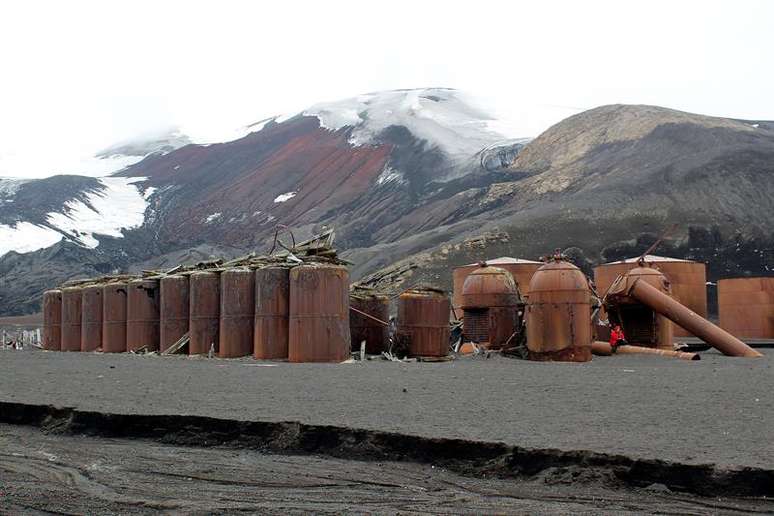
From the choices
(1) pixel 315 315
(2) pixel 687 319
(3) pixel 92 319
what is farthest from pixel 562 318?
(3) pixel 92 319

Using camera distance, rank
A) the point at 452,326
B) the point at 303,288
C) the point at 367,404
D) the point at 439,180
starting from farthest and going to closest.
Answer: the point at 439,180
the point at 452,326
the point at 303,288
the point at 367,404

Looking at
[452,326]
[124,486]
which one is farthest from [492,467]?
[452,326]

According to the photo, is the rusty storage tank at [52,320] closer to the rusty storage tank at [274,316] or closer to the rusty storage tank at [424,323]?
the rusty storage tank at [274,316]

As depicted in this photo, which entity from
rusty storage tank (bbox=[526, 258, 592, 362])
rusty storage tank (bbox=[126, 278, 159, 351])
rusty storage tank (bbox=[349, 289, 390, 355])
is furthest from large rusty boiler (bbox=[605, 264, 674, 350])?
rusty storage tank (bbox=[126, 278, 159, 351])

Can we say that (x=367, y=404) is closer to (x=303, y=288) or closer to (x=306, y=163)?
(x=303, y=288)

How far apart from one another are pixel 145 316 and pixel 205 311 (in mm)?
2680

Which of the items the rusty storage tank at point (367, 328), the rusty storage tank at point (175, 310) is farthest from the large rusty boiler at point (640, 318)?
the rusty storage tank at point (175, 310)

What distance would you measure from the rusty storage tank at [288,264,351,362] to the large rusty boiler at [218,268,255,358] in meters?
1.30

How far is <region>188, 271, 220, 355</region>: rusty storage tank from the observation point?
53.2ft

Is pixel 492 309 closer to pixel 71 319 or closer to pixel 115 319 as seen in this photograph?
pixel 115 319

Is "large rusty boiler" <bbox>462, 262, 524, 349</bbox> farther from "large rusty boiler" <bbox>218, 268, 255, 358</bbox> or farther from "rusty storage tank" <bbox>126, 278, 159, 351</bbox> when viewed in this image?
"rusty storage tank" <bbox>126, 278, 159, 351</bbox>

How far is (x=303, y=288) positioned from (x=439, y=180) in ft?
166

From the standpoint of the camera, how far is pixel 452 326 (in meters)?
20.2

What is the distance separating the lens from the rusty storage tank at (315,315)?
14234 millimetres
